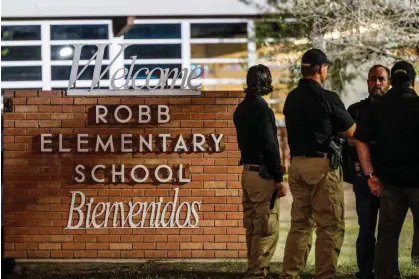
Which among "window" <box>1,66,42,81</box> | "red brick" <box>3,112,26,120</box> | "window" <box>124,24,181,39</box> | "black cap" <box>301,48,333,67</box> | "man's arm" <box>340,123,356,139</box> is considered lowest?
"man's arm" <box>340,123,356,139</box>

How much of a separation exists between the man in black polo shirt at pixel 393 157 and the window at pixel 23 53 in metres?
11.6

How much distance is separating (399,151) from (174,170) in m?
2.97

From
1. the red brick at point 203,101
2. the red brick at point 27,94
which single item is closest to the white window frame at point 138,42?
the red brick at point 27,94

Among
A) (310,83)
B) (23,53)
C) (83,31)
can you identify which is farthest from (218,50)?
(310,83)

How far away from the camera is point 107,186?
10.5m

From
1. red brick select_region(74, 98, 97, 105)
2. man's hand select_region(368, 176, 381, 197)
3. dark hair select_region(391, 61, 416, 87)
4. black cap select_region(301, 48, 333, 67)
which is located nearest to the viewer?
dark hair select_region(391, 61, 416, 87)

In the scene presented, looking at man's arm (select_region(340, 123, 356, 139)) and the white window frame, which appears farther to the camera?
the white window frame

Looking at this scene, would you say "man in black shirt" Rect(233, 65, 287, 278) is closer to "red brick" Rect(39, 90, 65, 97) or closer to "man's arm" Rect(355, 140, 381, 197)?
"man's arm" Rect(355, 140, 381, 197)

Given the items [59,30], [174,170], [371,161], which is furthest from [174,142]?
[59,30]

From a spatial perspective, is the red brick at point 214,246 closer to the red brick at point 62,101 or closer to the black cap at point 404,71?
the red brick at point 62,101

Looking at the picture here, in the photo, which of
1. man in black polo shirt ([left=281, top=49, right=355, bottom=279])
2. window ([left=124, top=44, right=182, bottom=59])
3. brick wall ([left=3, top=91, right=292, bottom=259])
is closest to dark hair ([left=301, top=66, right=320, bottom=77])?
man in black polo shirt ([left=281, top=49, right=355, bottom=279])

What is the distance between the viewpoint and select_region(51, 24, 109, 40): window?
1912 centimetres

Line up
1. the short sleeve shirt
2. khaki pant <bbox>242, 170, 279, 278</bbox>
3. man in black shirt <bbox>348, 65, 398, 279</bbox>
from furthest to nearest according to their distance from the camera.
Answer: man in black shirt <bbox>348, 65, 398, 279</bbox> < khaki pant <bbox>242, 170, 279, 278</bbox> < the short sleeve shirt

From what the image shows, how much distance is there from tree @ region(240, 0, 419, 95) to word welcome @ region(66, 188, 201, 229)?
209 inches
